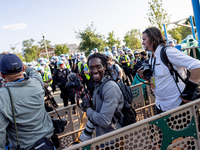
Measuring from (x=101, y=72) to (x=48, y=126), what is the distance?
35.4 inches

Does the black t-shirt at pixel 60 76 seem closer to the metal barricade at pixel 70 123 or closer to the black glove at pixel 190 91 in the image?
the metal barricade at pixel 70 123

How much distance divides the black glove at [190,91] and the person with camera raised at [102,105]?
2.66 ft

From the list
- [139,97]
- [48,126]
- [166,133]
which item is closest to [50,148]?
[48,126]

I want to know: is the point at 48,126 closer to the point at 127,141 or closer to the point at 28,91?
the point at 28,91

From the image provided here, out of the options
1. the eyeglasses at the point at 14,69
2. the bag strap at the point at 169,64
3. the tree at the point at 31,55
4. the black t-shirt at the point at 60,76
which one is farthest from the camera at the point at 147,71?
the tree at the point at 31,55

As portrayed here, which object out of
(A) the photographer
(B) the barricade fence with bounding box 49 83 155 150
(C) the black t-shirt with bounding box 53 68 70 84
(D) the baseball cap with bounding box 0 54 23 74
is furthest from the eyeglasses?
(C) the black t-shirt with bounding box 53 68 70 84

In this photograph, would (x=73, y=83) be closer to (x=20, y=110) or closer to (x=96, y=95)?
(x=96, y=95)

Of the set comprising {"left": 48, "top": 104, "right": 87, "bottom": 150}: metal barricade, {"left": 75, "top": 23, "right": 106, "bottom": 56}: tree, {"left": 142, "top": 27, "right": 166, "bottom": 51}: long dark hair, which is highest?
{"left": 75, "top": 23, "right": 106, "bottom": 56}: tree

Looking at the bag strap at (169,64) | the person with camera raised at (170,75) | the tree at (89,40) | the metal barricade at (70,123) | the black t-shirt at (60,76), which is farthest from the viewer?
the tree at (89,40)

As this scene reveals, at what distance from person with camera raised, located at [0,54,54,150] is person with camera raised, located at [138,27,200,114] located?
151cm

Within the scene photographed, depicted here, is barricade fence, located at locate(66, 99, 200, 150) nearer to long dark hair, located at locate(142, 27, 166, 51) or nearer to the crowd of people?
the crowd of people

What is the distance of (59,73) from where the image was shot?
266 inches

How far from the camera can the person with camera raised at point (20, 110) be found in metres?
1.54

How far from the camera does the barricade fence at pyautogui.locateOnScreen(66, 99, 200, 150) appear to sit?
1544 mm
